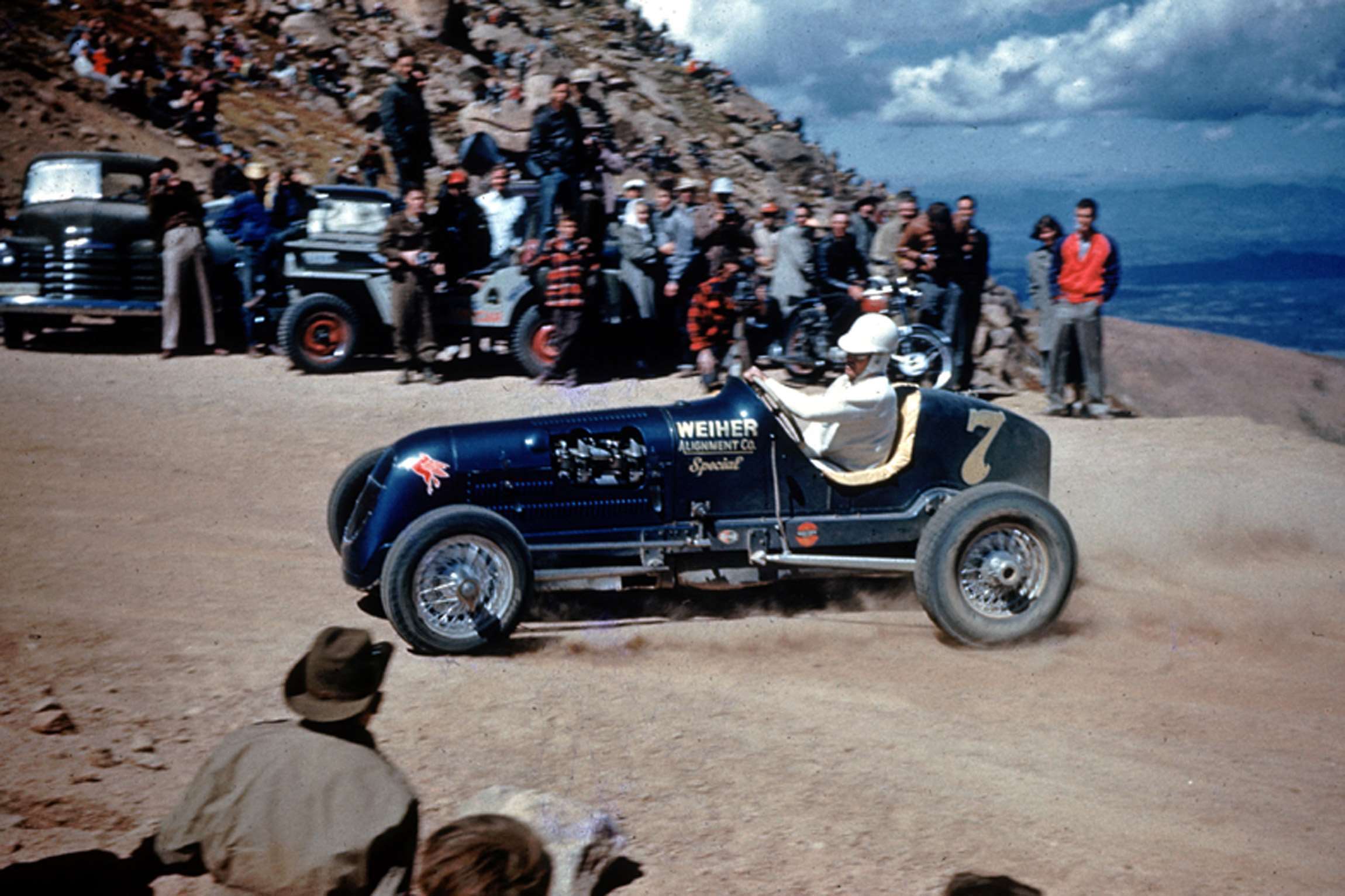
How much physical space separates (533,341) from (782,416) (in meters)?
6.97

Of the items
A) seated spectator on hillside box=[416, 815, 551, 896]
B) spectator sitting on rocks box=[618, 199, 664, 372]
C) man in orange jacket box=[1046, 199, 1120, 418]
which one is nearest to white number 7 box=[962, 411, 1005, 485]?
seated spectator on hillside box=[416, 815, 551, 896]

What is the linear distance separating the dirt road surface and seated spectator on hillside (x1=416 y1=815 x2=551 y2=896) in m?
0.57

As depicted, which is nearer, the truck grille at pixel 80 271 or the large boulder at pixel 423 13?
the truck grille at pixel 80 271

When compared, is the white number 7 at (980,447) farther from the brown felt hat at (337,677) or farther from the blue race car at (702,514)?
the brown felt hat at (337,677)

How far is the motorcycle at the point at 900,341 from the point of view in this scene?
1302 cm

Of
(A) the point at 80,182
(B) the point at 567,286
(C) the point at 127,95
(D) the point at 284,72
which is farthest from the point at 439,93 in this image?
(B) the point at 567,286

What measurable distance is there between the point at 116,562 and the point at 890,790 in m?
5.01

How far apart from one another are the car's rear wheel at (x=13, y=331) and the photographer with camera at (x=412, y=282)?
15.2 ft

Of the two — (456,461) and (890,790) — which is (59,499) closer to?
(456,461)

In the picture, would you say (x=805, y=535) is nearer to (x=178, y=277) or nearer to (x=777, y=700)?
(x=777, y=700)


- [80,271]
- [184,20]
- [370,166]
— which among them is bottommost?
[80,271]

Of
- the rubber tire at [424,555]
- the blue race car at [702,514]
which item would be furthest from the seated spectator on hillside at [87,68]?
the rubber tire at [424,555]

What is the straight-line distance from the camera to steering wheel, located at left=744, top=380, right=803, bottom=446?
699 centimetres

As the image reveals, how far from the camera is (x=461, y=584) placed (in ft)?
20.9
